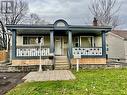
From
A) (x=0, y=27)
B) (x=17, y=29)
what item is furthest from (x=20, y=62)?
(x=0, y=27)

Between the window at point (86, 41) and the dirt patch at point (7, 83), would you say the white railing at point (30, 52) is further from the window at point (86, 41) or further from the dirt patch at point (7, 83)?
the dirt patch at point (7, 83)

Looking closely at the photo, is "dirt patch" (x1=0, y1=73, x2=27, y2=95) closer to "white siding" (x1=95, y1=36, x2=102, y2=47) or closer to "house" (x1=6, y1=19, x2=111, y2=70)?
"house" (x1=6, y1=19, x2=111, y2=70)

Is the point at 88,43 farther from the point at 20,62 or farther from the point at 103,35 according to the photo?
the point at 20,62

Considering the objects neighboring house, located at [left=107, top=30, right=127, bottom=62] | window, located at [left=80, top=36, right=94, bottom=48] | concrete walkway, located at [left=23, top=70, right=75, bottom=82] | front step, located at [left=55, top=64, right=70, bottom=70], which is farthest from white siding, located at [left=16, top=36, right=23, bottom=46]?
neighboring house, located at [left=107, top=30, right=127, bottom=62]

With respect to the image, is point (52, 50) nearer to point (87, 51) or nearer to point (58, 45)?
point (87, 51)

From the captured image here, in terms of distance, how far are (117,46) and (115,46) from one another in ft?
1.44

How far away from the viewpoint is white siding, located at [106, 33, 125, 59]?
4001 centimetres

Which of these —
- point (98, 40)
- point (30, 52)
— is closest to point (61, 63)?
point (30, 52)

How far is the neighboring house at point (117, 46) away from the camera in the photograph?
39.4 m

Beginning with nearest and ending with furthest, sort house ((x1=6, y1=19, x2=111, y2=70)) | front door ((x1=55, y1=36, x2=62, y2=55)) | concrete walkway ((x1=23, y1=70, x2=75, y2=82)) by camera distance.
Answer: concrete walkway ((x1=23, y1=70, x2=75, y2=82))
house ((x1=6, y1=19, x2=111, y2=70))
front door ((x1=55, y1=36, x2=62, y2=55))

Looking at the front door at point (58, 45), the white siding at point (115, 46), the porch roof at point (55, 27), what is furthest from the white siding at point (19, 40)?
the white siding at point (115, 46)

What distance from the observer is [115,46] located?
41375 mm

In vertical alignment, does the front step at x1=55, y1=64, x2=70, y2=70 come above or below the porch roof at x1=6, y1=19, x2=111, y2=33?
below

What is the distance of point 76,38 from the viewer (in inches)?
1198
